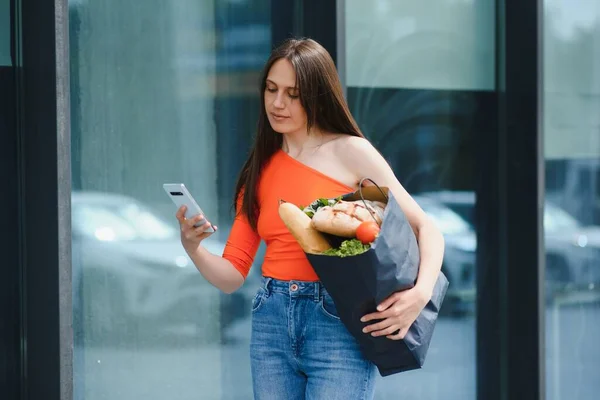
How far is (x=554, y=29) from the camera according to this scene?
518 cm

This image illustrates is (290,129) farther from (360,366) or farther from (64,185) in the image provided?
(64,185)

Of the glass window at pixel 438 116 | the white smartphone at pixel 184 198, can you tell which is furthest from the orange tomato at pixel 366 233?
the glass window at pixel 438 116

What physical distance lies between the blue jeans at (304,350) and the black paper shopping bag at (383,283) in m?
0.06

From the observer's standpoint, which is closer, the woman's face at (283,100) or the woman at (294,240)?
the woman at (294,240)

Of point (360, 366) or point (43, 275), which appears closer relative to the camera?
point (360, 366)

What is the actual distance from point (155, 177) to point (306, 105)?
1.75 meters

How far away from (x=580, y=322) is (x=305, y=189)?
3.19m

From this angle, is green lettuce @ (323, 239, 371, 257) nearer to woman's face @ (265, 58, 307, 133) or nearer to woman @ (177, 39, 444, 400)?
woman @ (177, 39, 444, 400)

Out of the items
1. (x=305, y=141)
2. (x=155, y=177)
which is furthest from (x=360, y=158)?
(x=155, y=177)

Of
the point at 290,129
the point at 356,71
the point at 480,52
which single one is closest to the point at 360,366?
the point at 290,129

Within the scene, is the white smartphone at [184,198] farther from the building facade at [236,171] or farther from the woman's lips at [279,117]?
the building facade at [236,171]

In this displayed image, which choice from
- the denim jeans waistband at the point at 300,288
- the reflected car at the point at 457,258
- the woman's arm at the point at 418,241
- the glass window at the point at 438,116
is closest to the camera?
the woman's arm at the point at 418,241

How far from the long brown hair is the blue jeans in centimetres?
32

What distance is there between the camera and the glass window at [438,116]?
15.8 ft
